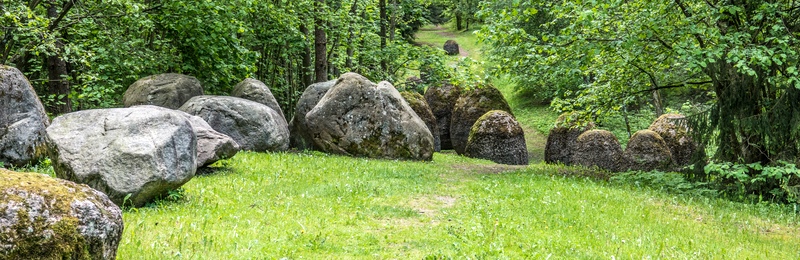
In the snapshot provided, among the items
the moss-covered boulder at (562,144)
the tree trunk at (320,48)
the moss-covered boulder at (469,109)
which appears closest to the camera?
→ the tree trunk at (320,48)

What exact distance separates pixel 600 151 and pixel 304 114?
37.8 feet

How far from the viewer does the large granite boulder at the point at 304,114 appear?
18844 millimetres

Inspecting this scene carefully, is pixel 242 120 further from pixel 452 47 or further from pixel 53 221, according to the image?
pixel 452 47

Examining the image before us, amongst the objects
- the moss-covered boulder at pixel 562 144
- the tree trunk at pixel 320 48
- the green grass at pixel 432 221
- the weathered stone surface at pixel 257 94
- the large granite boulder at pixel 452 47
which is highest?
the large granite boulder at pixel 452 47

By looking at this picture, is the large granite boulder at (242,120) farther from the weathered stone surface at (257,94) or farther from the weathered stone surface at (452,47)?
the weathered stone surface at (452,47)

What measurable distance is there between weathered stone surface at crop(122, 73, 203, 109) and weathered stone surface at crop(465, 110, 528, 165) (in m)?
12.2

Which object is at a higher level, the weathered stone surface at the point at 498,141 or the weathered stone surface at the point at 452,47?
the weathered stone surface at the point at 452,47

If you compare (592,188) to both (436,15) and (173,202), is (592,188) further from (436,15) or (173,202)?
(436,15)

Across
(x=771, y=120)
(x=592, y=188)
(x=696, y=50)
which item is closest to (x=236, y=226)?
(x=592, y=188)

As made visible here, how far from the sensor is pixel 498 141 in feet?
80.6

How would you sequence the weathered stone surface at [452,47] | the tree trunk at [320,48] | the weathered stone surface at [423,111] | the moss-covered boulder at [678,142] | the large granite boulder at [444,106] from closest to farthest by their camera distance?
the tree trunk at [320,48], the moss-covered boulder at [678,142], the weathered stone surface at [423,111], the large granite boulder at [444,106], the weathered stone surface at [452,47]

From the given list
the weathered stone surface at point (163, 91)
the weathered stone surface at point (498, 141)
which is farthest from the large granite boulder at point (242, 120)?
the weathered stone surface at point (498, 141)

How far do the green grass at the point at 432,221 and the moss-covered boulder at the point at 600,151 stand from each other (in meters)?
9.03

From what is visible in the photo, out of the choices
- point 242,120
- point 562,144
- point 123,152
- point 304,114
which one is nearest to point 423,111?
point 562,144
